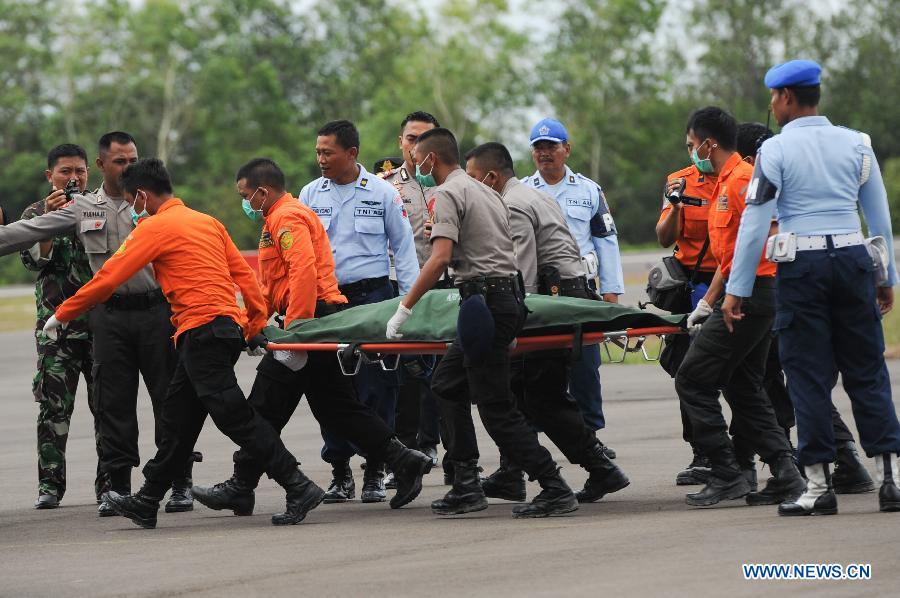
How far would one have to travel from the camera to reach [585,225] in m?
11.2

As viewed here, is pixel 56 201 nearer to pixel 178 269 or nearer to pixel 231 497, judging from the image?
pixel 178 269

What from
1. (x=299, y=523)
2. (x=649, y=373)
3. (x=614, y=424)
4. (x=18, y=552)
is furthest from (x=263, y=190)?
(x=649, y=373)

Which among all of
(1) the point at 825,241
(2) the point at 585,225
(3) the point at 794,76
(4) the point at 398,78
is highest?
(4) the point at 398,78

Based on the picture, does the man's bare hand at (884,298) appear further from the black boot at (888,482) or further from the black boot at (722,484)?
the black boot at (722,484)

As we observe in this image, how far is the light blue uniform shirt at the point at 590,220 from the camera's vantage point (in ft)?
36.6

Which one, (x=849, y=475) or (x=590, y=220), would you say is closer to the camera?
(x=849, y=475)

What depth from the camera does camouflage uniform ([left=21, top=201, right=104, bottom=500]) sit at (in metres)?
9.71

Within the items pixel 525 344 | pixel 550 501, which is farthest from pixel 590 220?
pixel 550 501

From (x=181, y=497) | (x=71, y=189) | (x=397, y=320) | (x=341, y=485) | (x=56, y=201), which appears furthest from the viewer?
(x=71, y=189)

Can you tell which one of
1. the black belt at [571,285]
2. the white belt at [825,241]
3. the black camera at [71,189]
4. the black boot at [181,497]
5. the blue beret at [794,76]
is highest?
the blue beret at [794,76]

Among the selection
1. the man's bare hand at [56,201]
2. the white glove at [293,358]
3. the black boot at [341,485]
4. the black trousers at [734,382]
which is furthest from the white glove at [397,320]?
the man's bare hand at [56,201]

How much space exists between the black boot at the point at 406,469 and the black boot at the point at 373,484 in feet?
1.84

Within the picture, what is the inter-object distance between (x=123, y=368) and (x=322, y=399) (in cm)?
124

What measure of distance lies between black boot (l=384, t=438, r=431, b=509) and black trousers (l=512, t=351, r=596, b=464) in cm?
72
